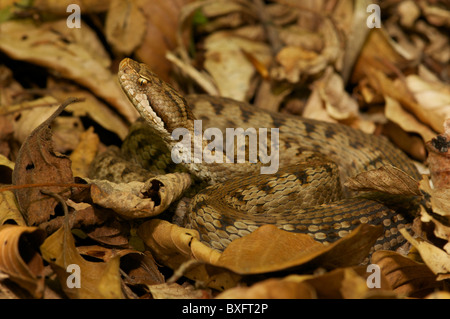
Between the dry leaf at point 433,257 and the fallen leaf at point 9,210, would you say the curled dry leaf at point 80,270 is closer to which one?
the fallen leaf at point 9,210

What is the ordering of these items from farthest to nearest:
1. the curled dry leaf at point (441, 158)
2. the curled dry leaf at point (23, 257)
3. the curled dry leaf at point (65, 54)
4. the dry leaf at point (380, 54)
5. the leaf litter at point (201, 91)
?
the dry leaf at point (380, 54) < the curled dry leaf at point (65, 54) < the curled dry leaf at point (441, 158) < the leaf litter at point (201, 91) < the curled dry leaf at point (23, 257)

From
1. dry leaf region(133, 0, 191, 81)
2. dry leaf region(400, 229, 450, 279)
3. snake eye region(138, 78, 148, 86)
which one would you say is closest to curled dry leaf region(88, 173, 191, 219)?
snake eye region(138, 78, 148, 86)

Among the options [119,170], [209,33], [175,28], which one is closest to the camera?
[119,170]

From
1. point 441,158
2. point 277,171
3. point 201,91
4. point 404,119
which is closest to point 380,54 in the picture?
point 404,119

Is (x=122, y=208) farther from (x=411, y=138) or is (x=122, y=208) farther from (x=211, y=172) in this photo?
(x=411, y=138)

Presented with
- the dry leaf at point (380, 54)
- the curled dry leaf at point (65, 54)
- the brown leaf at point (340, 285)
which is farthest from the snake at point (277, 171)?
the dry leaf at point (380, 54)

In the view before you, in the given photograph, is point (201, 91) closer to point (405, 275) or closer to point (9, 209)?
point (9, 209)
